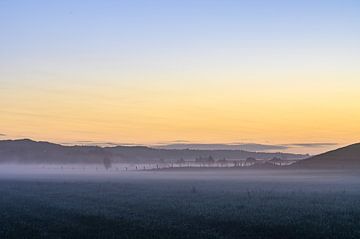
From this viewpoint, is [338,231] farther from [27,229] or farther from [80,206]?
[80,206]

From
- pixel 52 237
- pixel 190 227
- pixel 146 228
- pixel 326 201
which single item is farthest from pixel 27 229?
pixel 326 201

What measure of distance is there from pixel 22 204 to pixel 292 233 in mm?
28662

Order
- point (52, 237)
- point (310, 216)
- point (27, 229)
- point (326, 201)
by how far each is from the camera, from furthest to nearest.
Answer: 1. point (326, 201)
2. point (310, 216)
3. point (27, 229)
4. point (52, 237)

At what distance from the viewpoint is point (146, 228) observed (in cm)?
3419

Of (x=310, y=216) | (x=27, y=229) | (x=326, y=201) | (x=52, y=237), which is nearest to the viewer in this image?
(x=52, y=237)

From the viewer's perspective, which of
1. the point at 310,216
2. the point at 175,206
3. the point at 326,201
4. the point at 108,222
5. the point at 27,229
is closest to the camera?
the point at 27,229

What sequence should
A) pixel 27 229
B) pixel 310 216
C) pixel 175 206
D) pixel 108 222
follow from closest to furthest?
1. pixel 27 229
2. pixel 108 222
3. pixel 310 216
4. pixel 175 206

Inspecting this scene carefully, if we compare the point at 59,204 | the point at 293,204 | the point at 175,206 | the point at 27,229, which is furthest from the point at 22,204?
the point at 293,204

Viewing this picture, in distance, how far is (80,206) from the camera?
162 ft

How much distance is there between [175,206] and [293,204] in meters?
10.9

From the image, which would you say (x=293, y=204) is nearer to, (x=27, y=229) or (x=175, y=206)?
(x=175, y=206)

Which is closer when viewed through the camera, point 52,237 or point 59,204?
point 52,237

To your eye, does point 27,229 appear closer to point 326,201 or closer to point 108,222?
point 108,222

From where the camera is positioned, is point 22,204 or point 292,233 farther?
point 22,204
